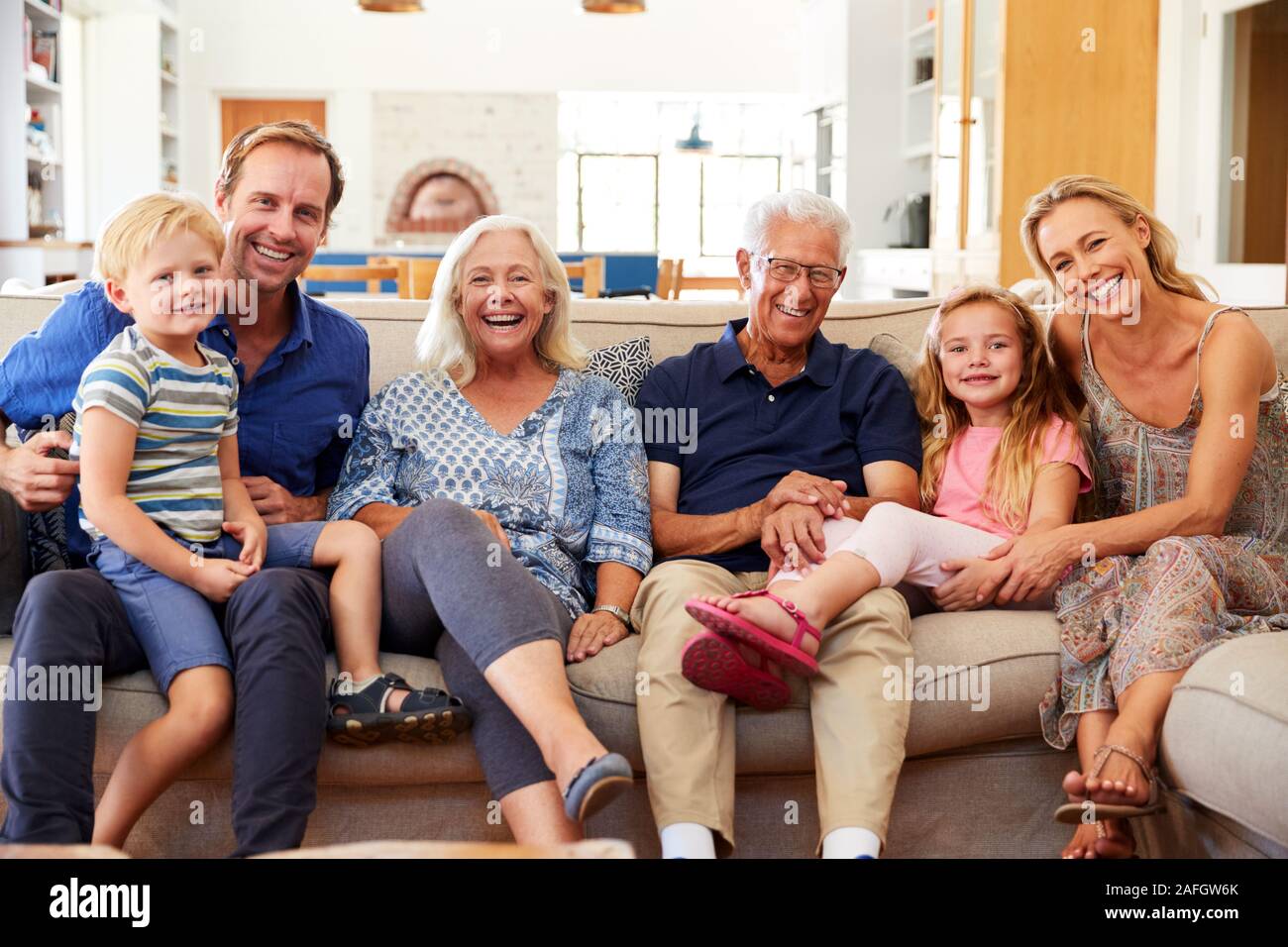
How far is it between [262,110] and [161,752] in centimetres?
1023

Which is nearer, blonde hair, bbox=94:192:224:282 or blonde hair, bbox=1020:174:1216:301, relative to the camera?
blonde hair, bbox=94:192:224:282

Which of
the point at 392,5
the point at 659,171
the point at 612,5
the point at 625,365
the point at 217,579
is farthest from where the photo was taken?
the point at 659,171

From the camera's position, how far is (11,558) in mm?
1816

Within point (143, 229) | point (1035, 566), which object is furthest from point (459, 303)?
point (1035, 566)

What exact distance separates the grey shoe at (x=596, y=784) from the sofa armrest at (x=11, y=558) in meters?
0.91

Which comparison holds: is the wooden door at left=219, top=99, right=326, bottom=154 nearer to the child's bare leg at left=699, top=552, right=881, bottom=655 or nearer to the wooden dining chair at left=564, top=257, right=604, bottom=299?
the wooden dining chair at left=564, top=257, right=604, bottom=299

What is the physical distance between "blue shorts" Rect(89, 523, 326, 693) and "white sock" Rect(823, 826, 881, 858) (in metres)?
0.78

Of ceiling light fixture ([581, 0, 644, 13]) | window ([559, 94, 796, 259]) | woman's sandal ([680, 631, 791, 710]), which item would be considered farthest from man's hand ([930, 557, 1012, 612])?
window ([559, 94, 796, 259])

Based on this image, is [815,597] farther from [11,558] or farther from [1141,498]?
[11,558]

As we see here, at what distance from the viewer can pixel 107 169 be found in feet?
30.0

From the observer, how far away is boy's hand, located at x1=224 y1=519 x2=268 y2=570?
5.68ft
